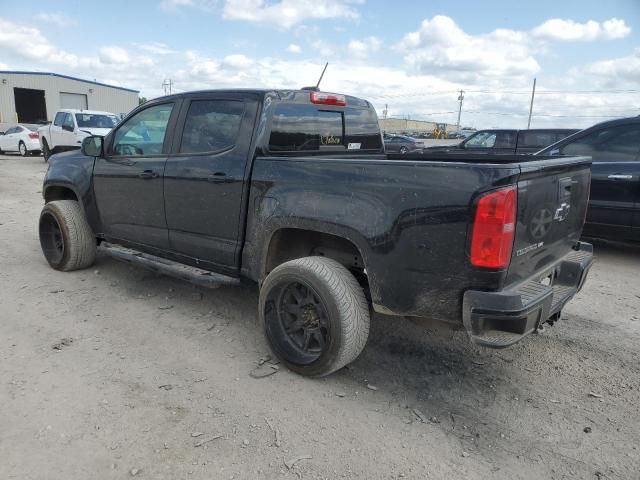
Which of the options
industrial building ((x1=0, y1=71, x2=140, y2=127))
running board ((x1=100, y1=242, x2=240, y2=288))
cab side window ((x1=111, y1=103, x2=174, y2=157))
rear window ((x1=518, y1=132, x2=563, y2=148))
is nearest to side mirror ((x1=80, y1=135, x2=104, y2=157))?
cab side window ((x1=111, y1=103, x2=174, y2=157))

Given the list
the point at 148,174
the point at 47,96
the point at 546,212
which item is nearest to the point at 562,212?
the point at 546,212

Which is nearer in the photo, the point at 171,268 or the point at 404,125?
the point at 171,268

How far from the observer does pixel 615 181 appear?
5742mm

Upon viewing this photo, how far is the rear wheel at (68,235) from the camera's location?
16.3 ft

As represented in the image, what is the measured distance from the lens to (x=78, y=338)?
367 centimetres

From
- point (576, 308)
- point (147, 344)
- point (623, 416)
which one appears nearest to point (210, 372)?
point (147, 344)

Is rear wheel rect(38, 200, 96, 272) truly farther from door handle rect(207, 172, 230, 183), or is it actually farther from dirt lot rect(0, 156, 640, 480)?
door handle rect(207, 172, 230, 183)

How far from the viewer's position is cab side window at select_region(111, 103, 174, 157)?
412cm

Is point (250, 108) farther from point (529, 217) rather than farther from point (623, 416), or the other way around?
point (623, 416)

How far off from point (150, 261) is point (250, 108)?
1.59 m

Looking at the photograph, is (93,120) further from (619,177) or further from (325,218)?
(325,218)

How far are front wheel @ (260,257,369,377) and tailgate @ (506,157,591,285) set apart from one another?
2.97 ft

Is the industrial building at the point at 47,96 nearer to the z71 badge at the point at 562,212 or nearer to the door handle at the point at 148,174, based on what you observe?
the door handle at the point at 148,174

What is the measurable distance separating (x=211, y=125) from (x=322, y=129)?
0.86 m
